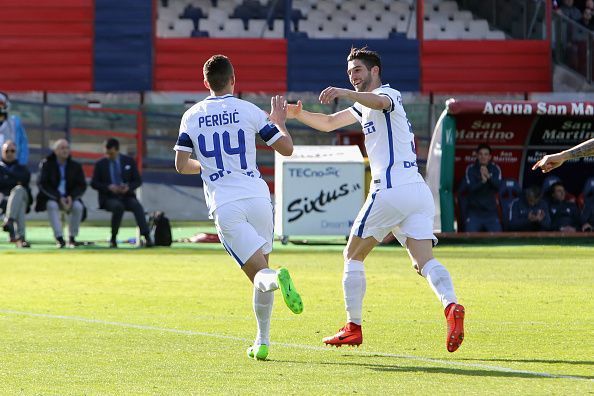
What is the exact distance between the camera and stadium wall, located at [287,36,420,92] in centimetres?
3306

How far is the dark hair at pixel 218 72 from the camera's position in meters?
8.42

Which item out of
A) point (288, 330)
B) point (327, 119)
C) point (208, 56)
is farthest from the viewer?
point (208, 56)

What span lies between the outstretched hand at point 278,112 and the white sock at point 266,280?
1.00 m

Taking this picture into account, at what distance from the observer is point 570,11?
33.0 metres

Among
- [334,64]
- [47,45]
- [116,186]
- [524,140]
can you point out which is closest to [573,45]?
[334,64]

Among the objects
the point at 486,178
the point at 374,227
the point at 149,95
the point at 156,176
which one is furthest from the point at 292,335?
the point at 149,95

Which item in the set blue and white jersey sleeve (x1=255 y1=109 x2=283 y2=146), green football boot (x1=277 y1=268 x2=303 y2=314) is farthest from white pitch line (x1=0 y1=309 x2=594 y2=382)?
blue and white jersey sleeve (x1=255 y1=109 x2=283 y2=146)

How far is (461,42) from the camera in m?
33.5

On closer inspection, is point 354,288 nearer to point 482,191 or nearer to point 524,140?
point 482,191

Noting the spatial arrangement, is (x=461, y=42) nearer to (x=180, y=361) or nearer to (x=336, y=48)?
(x=336, y=48)

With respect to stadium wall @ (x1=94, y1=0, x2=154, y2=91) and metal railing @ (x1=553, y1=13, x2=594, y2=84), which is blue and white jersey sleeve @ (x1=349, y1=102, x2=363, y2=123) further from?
stadium wall @ (x1=94, y1=0, x2=154, y2=91)

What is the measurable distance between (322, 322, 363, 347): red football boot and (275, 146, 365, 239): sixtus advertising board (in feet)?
40.1

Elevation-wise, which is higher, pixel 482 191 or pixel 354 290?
pixel 354 290

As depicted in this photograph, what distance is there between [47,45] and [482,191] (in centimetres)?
1525
